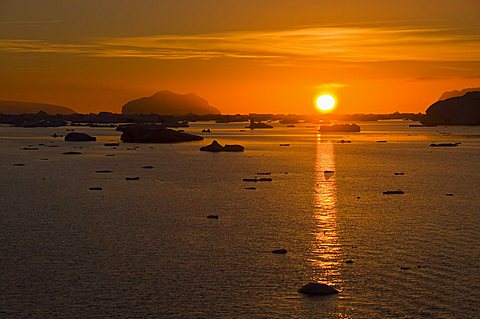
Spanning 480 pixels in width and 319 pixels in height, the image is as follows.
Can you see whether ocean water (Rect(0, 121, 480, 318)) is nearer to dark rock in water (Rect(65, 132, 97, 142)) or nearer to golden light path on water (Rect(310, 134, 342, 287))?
golden light path on water (Rect(310, 134, 342, 287))

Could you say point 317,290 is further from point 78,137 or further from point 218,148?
point 78,137

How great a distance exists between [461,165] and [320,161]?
38.1 ft

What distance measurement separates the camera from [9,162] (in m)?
54.3

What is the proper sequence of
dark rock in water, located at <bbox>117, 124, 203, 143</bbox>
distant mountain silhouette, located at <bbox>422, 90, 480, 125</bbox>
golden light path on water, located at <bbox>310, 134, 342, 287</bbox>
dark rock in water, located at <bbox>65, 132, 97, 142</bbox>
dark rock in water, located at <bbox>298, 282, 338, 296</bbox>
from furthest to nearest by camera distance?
distant mountain silhouette, located at <bbox>422, 90, 480, 125</bbox>, dark rock in water, located at <bbox>65, 132, 97, 142</bbox>, dark rock in water, located at <bbox>117, 124, 203, 143</bbox>, golden light path on water, located at <bbox>310, 134, 342, 287</bbox>, dark rock in water, located at <bbox>298, 282, 338, 296</bbox>

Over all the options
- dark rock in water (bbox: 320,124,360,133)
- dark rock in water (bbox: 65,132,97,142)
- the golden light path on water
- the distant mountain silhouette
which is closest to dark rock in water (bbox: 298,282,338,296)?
the golden light path on water

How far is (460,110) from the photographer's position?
7500 inches

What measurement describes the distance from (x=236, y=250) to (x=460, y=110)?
18295 centimetres

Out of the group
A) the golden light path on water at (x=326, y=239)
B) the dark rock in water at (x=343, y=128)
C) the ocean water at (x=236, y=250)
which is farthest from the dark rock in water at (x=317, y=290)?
the dark rock in water at (x=343, y=128)

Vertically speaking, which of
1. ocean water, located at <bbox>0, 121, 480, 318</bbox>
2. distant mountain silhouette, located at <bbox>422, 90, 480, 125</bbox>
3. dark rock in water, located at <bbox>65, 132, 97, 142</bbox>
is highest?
distant mountain silhouette, located at <bbox>422, 90, 480, 125</bbox>

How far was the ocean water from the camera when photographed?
13.7 m

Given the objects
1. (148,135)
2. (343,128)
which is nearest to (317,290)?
(148,135)

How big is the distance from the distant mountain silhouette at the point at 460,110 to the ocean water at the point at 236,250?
157 m

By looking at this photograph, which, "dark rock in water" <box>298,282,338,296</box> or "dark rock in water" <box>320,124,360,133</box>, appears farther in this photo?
"dark rock in water" <box>320,124,360,133</box>

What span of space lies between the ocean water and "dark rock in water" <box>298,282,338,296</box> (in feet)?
0.66
